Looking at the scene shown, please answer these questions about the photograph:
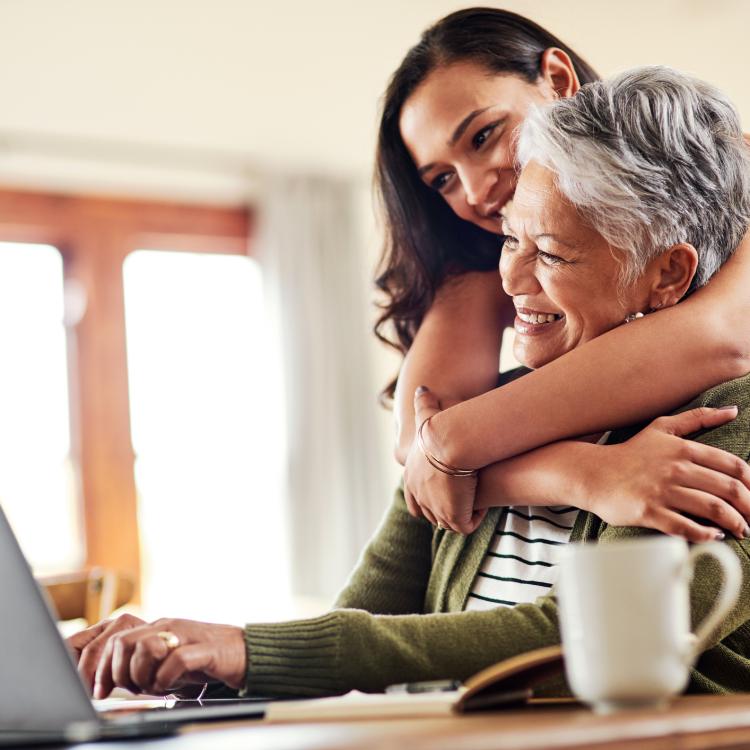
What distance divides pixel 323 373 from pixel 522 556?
454 centimetres

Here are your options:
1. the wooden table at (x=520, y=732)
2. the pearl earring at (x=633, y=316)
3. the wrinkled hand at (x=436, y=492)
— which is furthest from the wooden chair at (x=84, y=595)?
the wooden table at (x=520, y=732)

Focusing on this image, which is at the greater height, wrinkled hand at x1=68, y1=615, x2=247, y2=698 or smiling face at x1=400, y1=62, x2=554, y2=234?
smiling face at x1=400, y1=62, x2=554, y2=234

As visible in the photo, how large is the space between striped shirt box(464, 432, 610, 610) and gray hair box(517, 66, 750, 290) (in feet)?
0.80

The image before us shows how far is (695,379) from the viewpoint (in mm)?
1165

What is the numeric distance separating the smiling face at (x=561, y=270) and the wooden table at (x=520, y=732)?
0.58 metres

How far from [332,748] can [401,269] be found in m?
1.25

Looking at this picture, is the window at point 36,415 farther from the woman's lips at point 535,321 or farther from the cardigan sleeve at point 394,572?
the woman's lips at point 535,321

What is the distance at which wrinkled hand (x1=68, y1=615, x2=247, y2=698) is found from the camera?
0.89m

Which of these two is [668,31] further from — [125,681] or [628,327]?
[125,681]

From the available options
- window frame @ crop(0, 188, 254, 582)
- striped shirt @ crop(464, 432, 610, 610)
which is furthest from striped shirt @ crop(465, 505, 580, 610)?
window frame @ crop(0, 188, 254, 582)

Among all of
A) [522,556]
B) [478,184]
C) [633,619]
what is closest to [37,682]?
[633,619]

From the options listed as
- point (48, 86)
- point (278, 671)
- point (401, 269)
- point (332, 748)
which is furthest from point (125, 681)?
point (48, 86)

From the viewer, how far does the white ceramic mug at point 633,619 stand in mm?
687

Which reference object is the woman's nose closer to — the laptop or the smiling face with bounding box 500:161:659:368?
the smiling face with bounding box 500:161:659:368
